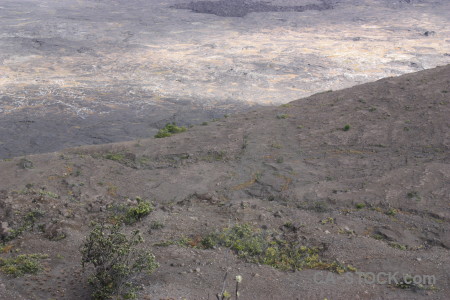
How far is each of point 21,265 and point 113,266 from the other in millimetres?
1926

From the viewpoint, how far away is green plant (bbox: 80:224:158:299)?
21.1 feet

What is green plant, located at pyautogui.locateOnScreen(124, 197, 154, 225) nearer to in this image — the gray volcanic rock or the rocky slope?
the rocky slope

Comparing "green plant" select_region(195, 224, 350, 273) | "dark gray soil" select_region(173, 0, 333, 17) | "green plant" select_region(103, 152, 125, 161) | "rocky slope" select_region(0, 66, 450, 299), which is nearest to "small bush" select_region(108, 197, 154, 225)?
"rocky slope" select_region(0, 66, 450, 299)

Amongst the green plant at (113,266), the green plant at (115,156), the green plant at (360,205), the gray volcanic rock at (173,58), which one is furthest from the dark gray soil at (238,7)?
the green plant at (113,266)

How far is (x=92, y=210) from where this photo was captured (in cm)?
1032

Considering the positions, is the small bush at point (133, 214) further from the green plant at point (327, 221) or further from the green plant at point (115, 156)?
the green plant at point (115, 156)

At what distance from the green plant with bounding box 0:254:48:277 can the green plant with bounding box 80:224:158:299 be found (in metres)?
1.04

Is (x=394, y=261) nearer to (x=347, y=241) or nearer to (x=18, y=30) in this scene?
(x=347, y=241)

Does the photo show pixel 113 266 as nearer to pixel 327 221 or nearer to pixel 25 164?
pixel 327 221

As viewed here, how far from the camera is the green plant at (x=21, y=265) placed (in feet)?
23.5

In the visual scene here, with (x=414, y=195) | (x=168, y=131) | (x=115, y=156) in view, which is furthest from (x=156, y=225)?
(x=168, y=131)

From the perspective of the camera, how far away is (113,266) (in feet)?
21.4

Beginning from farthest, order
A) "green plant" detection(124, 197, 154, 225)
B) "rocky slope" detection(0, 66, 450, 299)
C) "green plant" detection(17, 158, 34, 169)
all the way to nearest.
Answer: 1. "green plant" detection(17, 158, 34, 169)
2. "green plant" detection(124, 197, 154, 225)
3. "rocky slope" detection(0, 66, 450, 299)

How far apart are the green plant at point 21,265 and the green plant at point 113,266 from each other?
3.40ft
